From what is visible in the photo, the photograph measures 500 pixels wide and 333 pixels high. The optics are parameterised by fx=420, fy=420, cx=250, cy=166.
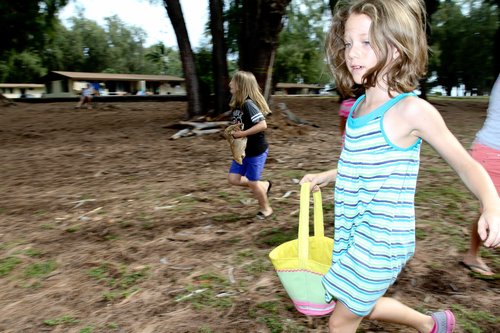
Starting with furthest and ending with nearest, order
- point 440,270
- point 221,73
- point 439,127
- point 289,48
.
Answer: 1. point 289,48
2. point 221,73
3. point 440,270
4. point 439,127

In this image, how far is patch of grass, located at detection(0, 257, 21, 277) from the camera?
12.0ft

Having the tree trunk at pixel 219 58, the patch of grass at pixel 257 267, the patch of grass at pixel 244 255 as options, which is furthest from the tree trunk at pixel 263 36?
the patch of grass at pixel 257 267

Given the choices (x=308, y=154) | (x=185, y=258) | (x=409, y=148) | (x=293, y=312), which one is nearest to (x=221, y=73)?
(x=308, y=154)

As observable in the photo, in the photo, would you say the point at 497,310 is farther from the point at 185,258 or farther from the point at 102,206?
the point at 102,206

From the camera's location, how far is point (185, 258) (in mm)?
3893

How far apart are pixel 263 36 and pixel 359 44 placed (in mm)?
8720

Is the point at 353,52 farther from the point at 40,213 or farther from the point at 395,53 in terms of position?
the point at 40,213

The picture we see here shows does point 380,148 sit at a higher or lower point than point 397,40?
lower

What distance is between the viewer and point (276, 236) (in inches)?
171

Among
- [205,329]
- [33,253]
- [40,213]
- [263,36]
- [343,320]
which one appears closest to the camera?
[343,320]

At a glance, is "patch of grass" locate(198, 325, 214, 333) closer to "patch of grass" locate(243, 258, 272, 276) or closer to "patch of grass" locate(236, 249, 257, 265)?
"patch of grass" locate(243, 258, 272, 276)

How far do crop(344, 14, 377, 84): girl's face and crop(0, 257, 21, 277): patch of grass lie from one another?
3410 millimetres

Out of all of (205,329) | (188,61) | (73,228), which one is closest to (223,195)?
(73,228)

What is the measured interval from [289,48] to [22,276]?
48.2 metres
